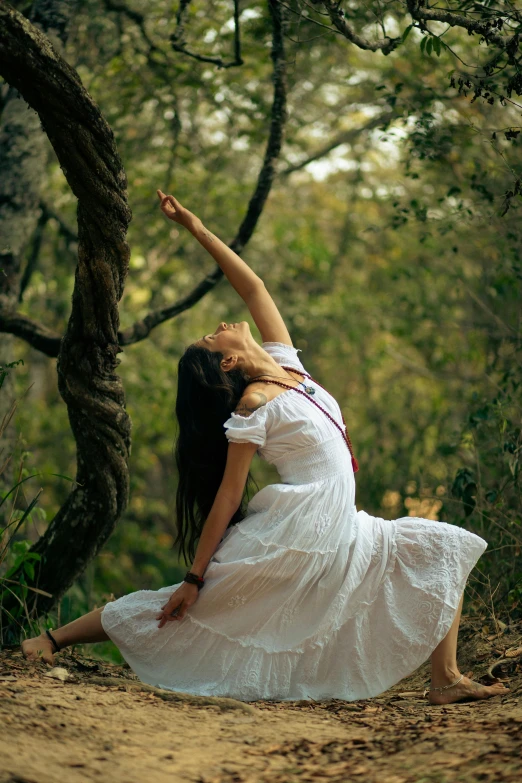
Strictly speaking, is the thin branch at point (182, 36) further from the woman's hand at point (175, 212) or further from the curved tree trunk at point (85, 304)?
the curved tree trunk at point (85, 304)


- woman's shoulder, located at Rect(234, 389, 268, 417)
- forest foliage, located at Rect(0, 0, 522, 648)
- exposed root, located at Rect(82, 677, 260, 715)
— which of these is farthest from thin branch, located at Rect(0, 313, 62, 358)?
exposed root, located at Rect(82, 677, 260, 715)

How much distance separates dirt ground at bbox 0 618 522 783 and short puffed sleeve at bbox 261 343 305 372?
4.44 ft

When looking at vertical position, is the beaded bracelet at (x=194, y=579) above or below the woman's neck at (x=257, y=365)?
below

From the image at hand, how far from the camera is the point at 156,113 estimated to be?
753 centimetres

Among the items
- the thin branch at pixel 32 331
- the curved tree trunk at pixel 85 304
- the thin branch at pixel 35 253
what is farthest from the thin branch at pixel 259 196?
the thin branch at pixel 35 253

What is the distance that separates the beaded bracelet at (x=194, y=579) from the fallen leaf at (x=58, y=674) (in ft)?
1.88

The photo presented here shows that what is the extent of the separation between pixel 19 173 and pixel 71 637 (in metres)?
2.59

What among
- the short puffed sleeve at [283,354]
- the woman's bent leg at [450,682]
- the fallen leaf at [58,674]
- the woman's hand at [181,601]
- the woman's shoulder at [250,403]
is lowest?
the fallen leaf at [58,674]

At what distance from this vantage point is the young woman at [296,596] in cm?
318

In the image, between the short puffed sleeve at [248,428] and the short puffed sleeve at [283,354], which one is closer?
the short puffed sleeve at [248,428]

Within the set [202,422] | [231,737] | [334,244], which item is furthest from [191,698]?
[334,244]

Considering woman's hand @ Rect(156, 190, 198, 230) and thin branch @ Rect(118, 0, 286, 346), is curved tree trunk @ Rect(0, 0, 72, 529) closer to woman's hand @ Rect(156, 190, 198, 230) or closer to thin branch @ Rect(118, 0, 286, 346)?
thin branch @ Rect(118, 0, 286, 346)

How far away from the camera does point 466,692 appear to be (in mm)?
3148

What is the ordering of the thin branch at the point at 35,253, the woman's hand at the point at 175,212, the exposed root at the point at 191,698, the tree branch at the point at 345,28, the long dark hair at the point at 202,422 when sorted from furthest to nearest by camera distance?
the thin branch at the point at 35,253
the woman's hand at the point at 175,212
the tree branch at the point at 345,28
the long dark hair at the point at 202,422
the exposed root at the point at 191,698
